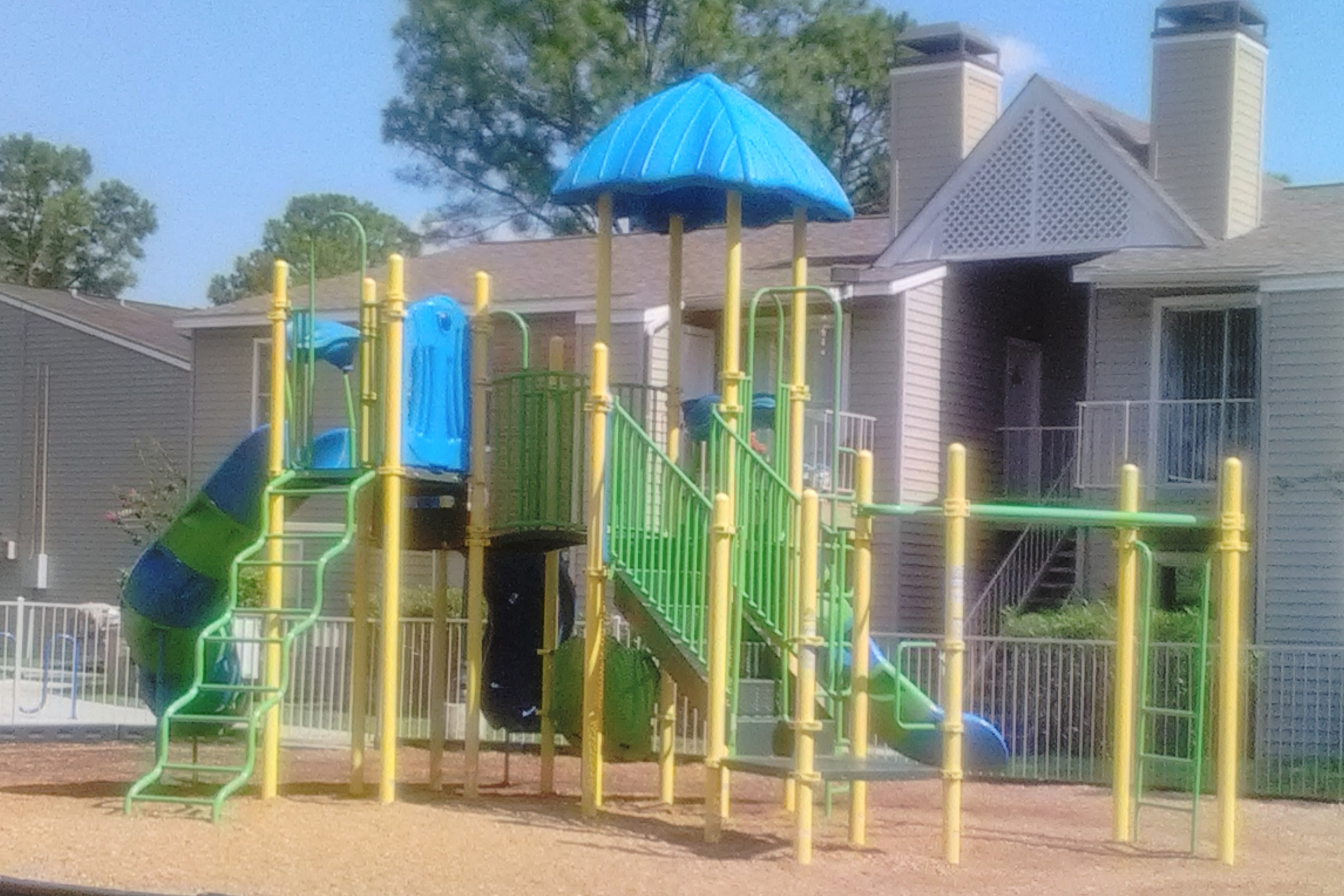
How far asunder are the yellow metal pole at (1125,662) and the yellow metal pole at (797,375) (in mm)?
2045

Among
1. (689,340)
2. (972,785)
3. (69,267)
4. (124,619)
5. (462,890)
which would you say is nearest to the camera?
(462,890)

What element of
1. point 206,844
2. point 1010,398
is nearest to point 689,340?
point 1010,398

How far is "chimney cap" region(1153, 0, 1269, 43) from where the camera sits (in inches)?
1013

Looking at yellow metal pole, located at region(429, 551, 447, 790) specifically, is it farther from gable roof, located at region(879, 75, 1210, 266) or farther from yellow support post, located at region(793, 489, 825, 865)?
gable roof, located at region(879, 75, 1210, 266)

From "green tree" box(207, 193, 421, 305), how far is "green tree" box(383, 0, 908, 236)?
851 cm

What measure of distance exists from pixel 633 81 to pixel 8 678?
22030mm

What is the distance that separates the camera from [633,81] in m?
46.3

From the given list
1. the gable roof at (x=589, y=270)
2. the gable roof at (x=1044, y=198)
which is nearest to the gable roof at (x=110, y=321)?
the gable roof at (x=589, y=270)

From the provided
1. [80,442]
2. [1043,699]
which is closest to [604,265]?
[1043,699]

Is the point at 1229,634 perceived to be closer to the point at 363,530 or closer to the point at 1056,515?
the point at 1056,515

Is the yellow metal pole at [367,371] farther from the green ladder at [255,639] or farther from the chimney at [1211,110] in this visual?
the chimney at [1211,110]

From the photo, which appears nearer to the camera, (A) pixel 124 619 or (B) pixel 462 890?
(B) pixel 462 890

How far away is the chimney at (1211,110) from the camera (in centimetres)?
2572

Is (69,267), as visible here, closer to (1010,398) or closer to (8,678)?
(8,678)
